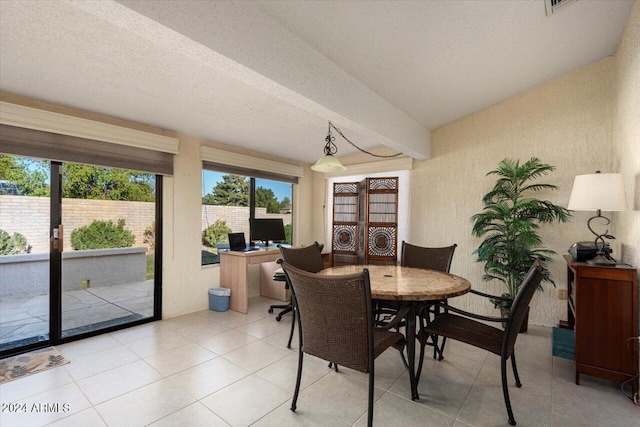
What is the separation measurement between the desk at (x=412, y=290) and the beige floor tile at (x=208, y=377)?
112 centimetres

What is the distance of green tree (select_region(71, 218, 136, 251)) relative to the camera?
2846mm

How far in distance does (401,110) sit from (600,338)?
271cm

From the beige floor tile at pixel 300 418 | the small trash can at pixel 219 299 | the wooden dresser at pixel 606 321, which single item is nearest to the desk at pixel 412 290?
the beige floor tile at pixel 300 418

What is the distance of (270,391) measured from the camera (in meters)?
2.01

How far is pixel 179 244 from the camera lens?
11.5ft

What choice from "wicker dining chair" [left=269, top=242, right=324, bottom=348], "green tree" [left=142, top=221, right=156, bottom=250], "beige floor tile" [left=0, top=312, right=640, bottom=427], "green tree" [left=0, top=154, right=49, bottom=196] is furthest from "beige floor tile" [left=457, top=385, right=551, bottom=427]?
"green tree" [left=0, top=154, right=49, bottom=196]

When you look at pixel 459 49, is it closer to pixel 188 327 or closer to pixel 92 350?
pixel 188 327

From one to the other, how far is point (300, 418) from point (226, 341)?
4.40 feet

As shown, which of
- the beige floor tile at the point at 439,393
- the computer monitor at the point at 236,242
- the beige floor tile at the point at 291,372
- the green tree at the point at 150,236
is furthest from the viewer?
the computer monitor at the point at 236,242

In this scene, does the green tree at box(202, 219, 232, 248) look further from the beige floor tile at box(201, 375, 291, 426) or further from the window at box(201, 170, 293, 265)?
A: the beige floor tile at box(201, 375, 291, 426)

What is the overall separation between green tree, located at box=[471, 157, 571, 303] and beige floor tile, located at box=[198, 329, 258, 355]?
2.73 metres

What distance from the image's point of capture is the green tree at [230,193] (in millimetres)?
4008

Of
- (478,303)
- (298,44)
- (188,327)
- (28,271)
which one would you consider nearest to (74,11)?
(298,44)

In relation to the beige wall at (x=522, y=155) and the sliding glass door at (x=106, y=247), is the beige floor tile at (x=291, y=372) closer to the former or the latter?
the sliding glass door at (x=106, y=247)
